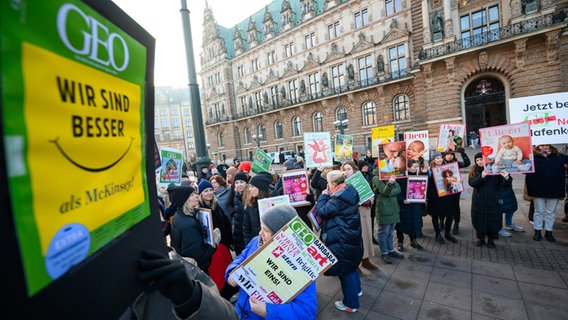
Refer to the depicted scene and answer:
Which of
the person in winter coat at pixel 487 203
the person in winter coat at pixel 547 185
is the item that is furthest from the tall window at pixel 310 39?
the person in winter coat at pixel 487 203

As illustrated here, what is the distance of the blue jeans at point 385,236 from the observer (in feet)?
14.7

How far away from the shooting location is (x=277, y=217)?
184cm

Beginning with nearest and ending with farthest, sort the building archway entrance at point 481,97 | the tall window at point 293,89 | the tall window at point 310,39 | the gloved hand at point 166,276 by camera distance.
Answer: the gloved hand at point 166,276
the building archway entrance at point 481,97
the tall window at point 310,39
the tall window at point 293,89

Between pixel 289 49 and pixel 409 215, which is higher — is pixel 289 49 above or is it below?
above

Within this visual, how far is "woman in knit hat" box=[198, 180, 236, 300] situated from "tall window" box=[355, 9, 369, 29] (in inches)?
983

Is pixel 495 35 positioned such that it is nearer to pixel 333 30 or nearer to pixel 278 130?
pixel 333 30

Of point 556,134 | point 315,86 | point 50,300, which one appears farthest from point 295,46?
point 50,300

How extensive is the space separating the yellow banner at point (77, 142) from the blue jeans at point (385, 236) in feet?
14.5

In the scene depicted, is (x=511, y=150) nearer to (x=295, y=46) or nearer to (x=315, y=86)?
(x=315, y=86)

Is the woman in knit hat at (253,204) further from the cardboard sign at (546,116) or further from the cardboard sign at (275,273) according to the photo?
the cardboard sign at (546,116)

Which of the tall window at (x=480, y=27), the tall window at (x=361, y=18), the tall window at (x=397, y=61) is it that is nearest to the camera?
the tall window at (x=480, y=27)

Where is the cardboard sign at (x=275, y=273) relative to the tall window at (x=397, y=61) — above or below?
below

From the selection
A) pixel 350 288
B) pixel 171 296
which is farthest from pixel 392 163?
pixel 171 296

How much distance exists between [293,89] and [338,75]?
5.91m
